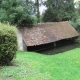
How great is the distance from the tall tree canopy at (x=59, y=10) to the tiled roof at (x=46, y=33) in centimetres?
417

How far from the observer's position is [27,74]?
8.38 m

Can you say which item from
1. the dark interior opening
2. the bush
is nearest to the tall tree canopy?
the dark interior opening

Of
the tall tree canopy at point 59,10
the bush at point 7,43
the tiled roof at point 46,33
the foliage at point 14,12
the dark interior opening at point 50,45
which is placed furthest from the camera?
the tall tree canopy at point 59,10

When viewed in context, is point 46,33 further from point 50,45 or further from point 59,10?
point 59,10

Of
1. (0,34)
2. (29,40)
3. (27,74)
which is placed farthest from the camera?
(29,40)

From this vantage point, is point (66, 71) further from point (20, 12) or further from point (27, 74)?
point (20, 12)

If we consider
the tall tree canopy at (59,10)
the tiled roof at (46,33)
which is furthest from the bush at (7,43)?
the tall tree canopy at (59,10)

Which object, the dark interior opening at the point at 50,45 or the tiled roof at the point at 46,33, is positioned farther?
the dark interior opening at the point at 50,45

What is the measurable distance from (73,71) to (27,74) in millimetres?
2849

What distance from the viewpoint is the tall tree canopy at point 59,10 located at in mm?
31922

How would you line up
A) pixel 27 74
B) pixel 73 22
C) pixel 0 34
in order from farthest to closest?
pixel 73 22
pixel 0 34
pixel 27 74

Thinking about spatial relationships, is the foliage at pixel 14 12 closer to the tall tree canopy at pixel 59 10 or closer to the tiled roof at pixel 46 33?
the tiled roof at pixel 46 33

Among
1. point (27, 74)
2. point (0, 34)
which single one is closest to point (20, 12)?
point (0, 34)

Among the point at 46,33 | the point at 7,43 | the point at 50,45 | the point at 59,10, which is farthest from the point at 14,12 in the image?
the point at 59,10
